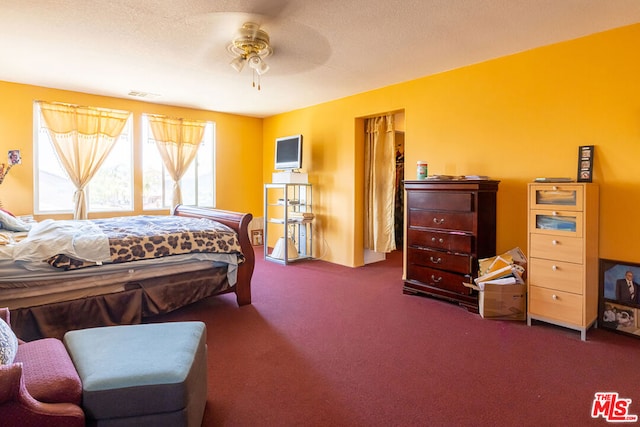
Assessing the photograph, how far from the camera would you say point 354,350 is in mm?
2428

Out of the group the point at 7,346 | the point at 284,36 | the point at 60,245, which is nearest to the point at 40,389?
the point at 7,346

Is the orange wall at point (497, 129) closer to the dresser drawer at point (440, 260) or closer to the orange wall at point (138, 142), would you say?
the orange wall at point (138, 142)

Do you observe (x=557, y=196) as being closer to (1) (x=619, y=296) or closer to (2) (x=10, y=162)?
(1) (x=619, y=296)

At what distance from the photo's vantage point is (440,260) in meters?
3.43

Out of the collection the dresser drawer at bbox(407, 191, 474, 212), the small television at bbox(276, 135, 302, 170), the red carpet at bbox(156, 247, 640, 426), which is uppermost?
the small television at bbox(276, 135, 302, 170)

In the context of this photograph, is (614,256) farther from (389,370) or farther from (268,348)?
(268,348)

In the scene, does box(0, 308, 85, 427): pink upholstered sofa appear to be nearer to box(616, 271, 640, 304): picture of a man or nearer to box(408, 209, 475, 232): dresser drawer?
box(408, 209, 475, 232): dresser drawer

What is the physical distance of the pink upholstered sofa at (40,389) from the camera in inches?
41.1

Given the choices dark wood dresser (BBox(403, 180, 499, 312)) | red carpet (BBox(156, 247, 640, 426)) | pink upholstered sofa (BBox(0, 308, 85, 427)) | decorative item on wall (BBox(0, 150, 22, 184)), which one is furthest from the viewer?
decorative item on wall (BBox(0, 150, 22, 184))

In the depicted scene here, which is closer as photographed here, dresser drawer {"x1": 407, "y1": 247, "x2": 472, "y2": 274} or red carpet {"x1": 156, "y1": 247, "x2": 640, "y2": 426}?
red carpet {"x1": 156, "y1": 247, "x2": 640, "y2": 426}

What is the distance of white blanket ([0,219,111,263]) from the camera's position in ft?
7.77

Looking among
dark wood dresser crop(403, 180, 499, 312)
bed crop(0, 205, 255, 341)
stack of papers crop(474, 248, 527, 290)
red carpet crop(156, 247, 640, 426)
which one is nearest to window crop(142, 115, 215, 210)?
bed crop(0, 205, 255, 341)

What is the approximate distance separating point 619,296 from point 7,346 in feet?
12.4

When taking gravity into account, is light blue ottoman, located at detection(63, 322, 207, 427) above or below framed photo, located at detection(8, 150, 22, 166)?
below
